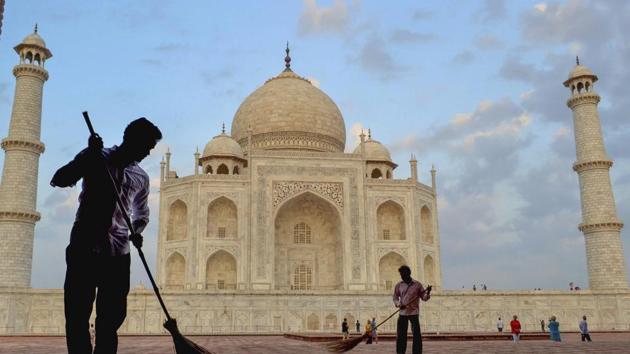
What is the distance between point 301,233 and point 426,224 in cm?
588

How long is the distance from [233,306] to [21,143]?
9.74 meters

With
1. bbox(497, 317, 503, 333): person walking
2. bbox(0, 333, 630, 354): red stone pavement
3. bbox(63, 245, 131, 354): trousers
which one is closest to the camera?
bbox(63, 245, 131, 354): trousers

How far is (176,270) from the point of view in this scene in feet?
86.7

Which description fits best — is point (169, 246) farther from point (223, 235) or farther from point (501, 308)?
point (501, 308)

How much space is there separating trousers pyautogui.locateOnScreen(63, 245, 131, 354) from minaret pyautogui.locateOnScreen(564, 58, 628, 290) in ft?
77.9

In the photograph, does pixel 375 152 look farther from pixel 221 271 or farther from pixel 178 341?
pixel 178 341

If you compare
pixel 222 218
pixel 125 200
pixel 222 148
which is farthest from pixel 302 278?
pixel 125 200

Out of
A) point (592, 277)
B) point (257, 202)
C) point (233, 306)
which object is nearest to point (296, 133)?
point (257, 202)

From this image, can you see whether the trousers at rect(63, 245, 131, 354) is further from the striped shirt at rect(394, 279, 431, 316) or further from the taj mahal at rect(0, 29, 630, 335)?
the taj mahal at rect(0, 29, 630, 335)

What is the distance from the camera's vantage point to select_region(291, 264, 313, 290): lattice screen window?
27.1 meters

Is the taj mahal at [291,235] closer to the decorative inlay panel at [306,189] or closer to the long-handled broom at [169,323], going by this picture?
the decorative inlay panel at [306,189]

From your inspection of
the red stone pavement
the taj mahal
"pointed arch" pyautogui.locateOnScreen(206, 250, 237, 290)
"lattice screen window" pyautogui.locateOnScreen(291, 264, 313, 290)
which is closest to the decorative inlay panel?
the taj mahal

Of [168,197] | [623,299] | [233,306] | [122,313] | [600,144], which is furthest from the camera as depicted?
[168,197]

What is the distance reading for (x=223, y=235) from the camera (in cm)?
2641
